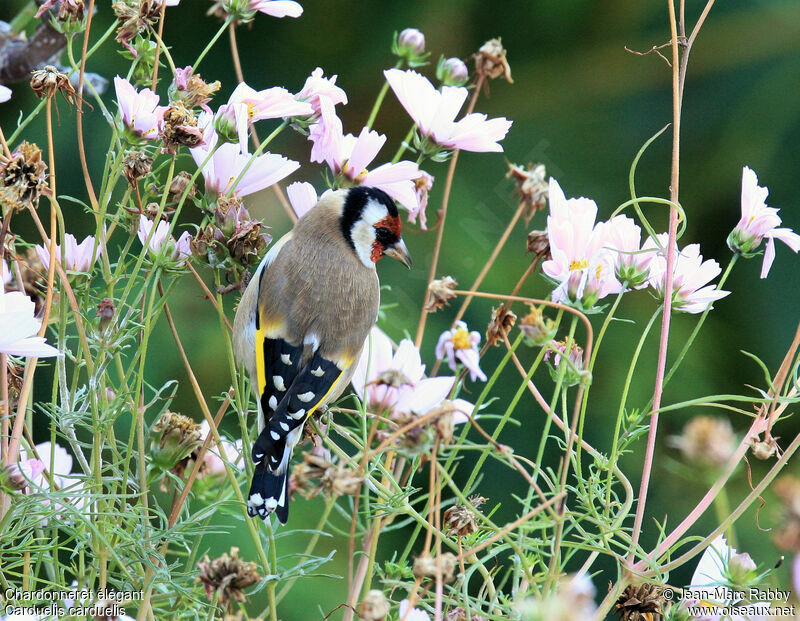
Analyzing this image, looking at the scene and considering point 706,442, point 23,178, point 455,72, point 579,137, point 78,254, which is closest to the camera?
point 706,442

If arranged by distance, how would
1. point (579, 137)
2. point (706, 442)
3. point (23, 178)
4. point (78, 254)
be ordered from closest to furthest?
1. point (706, 442)
2. point (23, 178)
3. point (78, 254)
4. point (579, 137)

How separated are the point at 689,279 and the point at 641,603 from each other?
183 millimetres

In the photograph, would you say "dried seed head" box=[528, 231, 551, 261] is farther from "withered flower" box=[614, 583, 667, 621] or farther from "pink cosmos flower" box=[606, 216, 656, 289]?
"withered flower" box=[614, 583, 667, 621]

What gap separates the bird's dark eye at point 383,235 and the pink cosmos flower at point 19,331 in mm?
451

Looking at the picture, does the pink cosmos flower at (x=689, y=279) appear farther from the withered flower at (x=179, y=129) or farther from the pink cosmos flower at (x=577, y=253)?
the withered flower at (x=179, y=129)

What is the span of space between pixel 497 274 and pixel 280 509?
987 millimetres

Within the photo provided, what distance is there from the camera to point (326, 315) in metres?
0.78

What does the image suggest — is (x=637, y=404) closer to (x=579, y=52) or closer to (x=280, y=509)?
(x=579, y=52)

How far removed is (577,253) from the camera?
490 mm

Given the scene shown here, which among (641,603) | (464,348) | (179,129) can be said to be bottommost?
(641,603)

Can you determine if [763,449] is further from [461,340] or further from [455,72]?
[455,72]

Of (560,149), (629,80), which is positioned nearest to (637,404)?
(560,149)

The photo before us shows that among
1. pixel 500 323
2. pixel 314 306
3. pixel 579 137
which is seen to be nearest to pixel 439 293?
pixel 500 323

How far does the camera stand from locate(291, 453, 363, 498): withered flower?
0.36 meters
